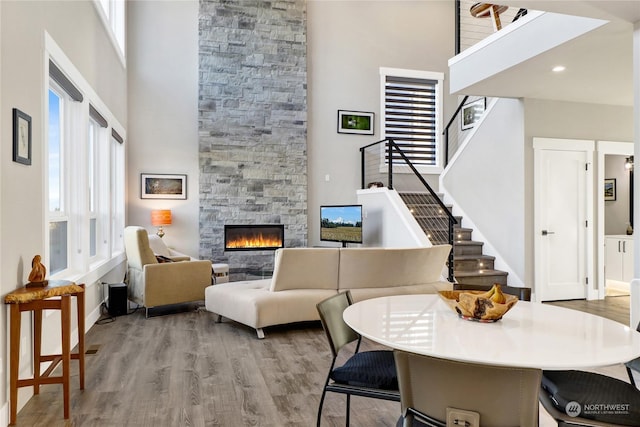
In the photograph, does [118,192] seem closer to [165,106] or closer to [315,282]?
[165,106]

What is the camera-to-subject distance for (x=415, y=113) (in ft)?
29.1

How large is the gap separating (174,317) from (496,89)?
15.5 feet

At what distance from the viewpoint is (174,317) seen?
543 centimetres

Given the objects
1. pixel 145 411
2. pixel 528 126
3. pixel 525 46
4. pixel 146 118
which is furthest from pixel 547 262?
pixel 146 118

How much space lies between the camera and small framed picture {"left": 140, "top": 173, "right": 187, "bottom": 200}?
755 centimetres

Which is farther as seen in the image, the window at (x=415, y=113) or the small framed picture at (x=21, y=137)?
the window at (x=415, y=113)

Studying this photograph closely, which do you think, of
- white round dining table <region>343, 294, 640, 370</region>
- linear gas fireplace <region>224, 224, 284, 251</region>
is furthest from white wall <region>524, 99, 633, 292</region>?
white round dining table <region>343, 294, 640, 370</region>

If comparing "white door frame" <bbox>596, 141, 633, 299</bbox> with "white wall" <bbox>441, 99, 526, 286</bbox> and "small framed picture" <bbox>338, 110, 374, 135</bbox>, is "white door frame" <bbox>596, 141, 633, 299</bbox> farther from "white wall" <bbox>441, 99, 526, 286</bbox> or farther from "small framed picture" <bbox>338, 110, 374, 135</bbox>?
"small framed picture" <bbox>338, 110, 374, 135</bbox>

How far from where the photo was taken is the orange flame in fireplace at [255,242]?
765 centimetres

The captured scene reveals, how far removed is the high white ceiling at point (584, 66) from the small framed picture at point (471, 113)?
6.65ft

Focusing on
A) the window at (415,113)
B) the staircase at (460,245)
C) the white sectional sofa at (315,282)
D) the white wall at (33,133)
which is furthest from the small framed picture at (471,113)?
the white wall at (33,133)

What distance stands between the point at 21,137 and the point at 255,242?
5.07 meters

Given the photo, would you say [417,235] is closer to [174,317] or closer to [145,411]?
[174,317]

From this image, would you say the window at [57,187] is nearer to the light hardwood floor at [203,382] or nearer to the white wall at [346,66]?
the light hardwood floor at [203,382]
